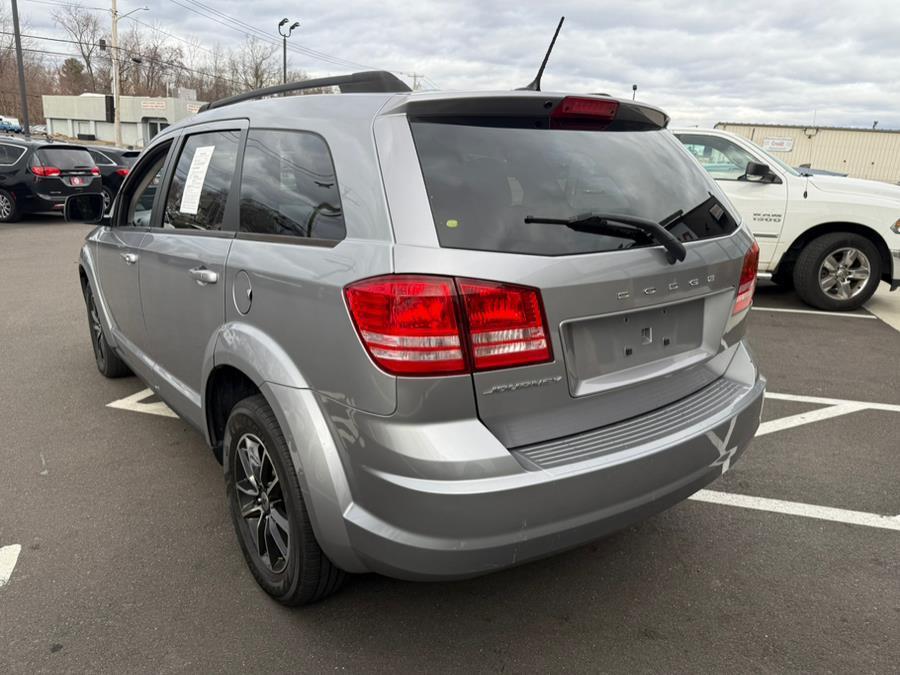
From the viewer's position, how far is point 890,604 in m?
2.49

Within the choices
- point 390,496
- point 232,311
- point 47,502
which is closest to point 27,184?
point 47,502

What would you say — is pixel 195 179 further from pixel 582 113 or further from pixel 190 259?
pixel 582 113

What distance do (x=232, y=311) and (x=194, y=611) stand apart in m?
1.09

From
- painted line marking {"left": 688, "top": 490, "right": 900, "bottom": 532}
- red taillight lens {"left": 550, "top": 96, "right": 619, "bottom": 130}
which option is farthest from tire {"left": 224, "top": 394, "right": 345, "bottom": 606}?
painted line marking {"left": 688, "top": 490, "right": 900, "bottom": 532}

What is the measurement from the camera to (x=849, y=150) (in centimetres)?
4141

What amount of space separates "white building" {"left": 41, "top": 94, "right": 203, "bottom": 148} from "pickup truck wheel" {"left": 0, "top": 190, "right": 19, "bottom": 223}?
41677mm

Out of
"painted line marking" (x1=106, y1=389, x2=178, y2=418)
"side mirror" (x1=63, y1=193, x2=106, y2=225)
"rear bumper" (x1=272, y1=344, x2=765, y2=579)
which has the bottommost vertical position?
"painted line marking" (x1=106, y1=389, x2=178, y2=418)

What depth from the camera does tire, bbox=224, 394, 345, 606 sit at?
219 cm

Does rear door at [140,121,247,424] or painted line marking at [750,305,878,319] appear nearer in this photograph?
rear door at [140,121,247,424]

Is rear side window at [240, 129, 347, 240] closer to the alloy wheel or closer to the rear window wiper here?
the rear window wiper

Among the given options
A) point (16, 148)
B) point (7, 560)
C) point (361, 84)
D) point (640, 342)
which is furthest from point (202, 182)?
point (16, 148)

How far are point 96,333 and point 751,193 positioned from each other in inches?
258

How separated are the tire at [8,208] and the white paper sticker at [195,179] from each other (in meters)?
13.5

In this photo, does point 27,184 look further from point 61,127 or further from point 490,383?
point 61,127
